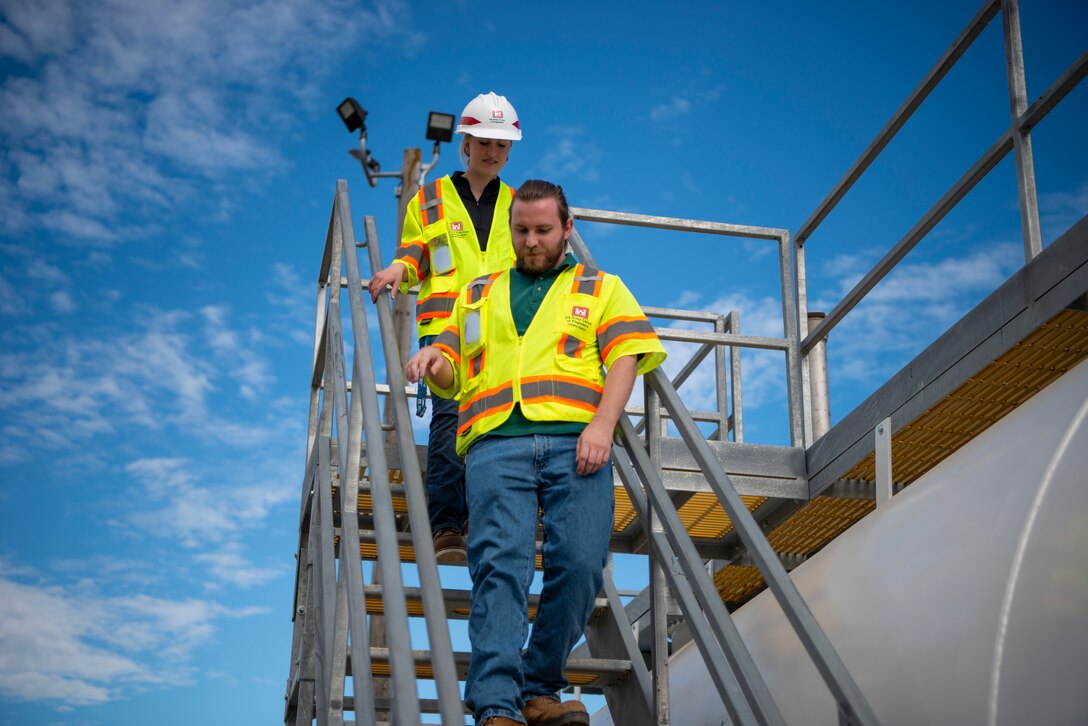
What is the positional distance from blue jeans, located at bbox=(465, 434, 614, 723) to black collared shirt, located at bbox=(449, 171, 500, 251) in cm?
175

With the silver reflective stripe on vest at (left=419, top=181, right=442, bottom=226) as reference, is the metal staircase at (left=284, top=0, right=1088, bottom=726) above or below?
below

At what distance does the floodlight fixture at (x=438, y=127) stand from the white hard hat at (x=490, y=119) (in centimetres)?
833

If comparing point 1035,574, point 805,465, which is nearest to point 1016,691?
point 1035,574

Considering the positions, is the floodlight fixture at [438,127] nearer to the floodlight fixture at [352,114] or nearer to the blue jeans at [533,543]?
the floodlight fixture at [352,114]

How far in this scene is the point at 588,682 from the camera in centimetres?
497

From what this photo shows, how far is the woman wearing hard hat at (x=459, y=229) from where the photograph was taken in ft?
17.8

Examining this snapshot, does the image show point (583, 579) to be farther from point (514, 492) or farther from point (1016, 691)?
point (1016, 691)

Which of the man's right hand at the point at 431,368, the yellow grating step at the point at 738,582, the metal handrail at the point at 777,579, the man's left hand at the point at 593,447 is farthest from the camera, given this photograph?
the yellow grating step at the point at 738,582

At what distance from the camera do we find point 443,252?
5.60m

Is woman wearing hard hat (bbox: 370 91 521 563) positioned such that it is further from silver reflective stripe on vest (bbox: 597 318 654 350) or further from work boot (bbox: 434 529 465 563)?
silver reflective stripe on vest (bbox: 597 318 654 350)

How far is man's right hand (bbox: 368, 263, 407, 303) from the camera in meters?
5.05

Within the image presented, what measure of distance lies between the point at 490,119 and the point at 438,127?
8408mm

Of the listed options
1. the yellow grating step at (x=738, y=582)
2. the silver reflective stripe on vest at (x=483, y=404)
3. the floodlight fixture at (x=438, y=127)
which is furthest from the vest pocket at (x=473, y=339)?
the floodlight fixture at (x=438, y=127)

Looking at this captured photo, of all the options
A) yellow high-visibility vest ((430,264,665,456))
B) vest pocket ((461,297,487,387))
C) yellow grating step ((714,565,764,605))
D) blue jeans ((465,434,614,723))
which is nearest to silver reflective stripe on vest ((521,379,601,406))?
yellow high-visibility vest ((430,264,665,456))
